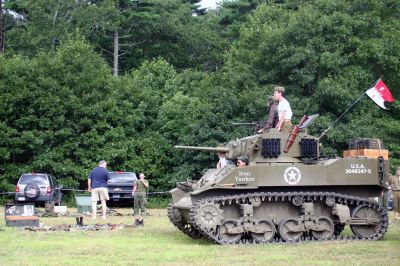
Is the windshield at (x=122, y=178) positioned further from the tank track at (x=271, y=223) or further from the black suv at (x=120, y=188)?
the tank track at (x=271, y=223)

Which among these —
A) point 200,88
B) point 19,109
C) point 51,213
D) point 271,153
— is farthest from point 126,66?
point 271,153

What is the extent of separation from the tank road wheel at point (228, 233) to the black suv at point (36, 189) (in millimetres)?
13931

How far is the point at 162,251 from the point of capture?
1464cm

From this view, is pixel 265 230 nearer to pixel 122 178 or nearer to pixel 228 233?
pixel 228 233

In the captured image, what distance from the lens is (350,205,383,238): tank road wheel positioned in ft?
55.5

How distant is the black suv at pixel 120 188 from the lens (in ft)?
104

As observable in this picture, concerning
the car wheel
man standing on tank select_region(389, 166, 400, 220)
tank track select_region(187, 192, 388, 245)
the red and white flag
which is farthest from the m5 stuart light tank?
the car wheel

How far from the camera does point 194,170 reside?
34.9 m

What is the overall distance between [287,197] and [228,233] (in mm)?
1503

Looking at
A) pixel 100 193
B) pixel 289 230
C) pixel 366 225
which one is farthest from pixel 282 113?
pixel 100 193

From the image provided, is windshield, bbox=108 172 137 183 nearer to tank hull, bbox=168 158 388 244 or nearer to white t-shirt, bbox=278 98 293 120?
tank hull, bbox=168 158 388 244

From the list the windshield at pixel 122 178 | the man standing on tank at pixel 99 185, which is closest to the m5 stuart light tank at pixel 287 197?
the man standing on tank at pixel 99 185

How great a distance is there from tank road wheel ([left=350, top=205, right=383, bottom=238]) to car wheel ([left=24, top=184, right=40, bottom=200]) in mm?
14789

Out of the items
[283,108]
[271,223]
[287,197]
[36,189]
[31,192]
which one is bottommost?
[271,223]
